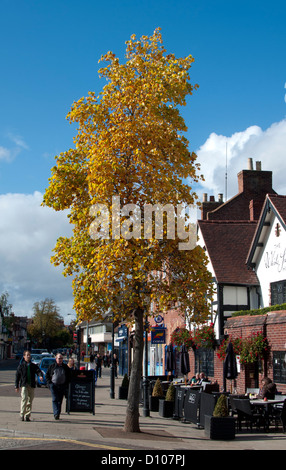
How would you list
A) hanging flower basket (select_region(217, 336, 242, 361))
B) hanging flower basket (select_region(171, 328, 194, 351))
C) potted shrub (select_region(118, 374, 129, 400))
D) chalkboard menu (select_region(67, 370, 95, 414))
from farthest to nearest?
hanging flower basket (select_region(171, 328, 194, 351)) < potted shrub (select_region(118, 374, 129, 400)) < hanging flower basket (select_region(217, 336, 242, 361)) < chalkboard menu (select_region(67, 370, 95, 414))

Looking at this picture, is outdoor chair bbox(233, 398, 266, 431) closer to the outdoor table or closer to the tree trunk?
the outdoor table

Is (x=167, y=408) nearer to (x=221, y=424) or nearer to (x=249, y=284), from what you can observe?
(x=221, y=424)

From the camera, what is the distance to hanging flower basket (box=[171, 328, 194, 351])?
90.2ft

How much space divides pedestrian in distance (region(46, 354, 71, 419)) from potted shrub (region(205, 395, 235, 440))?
14.3 ft

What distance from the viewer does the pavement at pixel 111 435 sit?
38.1ft

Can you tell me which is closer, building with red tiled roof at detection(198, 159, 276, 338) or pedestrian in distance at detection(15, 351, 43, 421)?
pedestrian in distance at detection(15, 351, 43, 421)

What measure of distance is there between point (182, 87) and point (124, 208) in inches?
133

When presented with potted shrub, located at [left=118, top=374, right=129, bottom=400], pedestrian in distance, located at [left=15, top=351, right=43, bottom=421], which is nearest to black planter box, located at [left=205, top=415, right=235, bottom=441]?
pedestrian in distance, located at [left=15, top=351, right=43, bottom=421]

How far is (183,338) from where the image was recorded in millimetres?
27812

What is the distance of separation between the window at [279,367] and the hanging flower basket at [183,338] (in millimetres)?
7091

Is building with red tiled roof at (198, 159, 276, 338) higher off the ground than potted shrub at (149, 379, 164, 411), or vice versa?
building with red tiled roof at (198, 159, 276, 338)

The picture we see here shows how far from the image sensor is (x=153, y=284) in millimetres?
13523

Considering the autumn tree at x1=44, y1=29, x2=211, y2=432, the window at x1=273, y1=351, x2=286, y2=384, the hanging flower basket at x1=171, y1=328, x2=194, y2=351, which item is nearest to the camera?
the autumn tree at x1=44, y1=29, x2=211, y2=432
